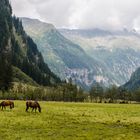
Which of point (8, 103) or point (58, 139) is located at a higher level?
point (8, 103)

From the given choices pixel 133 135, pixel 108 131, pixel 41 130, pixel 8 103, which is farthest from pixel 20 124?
pixel 8 103

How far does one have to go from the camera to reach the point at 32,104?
7250 cm

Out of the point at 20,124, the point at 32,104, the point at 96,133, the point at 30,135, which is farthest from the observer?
the point at 32,104

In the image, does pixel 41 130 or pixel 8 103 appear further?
pixel 8 103

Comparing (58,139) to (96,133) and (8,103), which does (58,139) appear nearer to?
(96,133)

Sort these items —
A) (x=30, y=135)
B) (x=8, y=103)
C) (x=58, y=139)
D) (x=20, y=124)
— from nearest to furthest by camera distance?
(x=58, y=139) → (x=30, y=135) → (x=20, y=124) → (x=8, y=103)

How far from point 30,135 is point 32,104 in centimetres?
3430

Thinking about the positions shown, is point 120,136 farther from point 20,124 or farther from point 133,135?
point 20,124

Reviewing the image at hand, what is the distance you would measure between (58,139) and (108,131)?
9367mm

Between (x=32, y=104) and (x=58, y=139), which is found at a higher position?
(x=32, y=104)

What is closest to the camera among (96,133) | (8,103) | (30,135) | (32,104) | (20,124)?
(30,135)

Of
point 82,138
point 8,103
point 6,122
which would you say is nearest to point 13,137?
point 82,138

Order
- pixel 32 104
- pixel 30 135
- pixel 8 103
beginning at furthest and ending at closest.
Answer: pixel 8 103 < pixel 32 104 < pixel 30 135

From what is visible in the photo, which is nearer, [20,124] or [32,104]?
[20,124]
